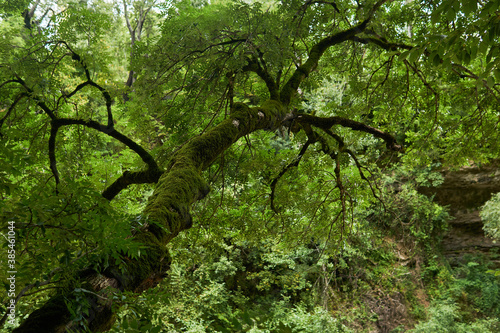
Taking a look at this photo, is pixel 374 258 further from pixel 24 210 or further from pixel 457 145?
pixel 24 210

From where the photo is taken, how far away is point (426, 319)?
9469 mm

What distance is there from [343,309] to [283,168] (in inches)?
258

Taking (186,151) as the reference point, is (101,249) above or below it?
below

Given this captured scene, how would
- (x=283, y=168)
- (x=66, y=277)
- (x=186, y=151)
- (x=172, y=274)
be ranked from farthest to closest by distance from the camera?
(x=172, y=274)
(x=283, y=168)
(x=186, y=151)
(x=66, y=277)

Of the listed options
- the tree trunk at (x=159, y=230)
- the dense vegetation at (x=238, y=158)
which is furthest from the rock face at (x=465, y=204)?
the tree trunk at (x=159, y=230)

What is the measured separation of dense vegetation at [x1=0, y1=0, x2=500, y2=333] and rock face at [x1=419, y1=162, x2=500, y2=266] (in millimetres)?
656

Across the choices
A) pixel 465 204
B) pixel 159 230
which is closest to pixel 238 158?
pixel 159 230

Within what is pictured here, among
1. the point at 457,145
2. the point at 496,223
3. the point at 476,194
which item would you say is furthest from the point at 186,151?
the point at 476,194

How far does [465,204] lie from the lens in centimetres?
1109

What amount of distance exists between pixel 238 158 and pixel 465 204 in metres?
9.95

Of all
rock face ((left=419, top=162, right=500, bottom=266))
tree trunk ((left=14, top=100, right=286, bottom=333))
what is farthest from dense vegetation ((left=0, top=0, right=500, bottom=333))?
rock face ((left=419, top=162, right=500, bottom=266))

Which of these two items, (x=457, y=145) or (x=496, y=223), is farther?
→ (x=496, y=223)

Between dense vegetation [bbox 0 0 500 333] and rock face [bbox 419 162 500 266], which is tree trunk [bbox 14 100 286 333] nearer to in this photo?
dense vegetation [bbox 0 0 500 333]

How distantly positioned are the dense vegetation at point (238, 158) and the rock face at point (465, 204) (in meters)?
0.66
